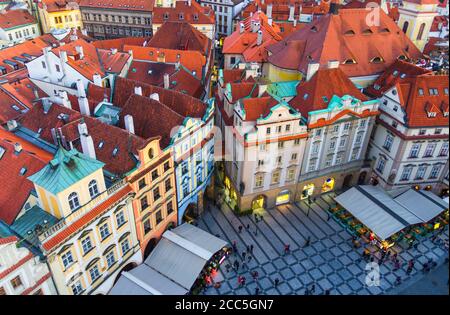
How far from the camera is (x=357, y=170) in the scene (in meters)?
55.3

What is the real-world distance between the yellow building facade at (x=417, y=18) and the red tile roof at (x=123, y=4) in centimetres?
6523

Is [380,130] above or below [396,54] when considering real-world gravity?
below

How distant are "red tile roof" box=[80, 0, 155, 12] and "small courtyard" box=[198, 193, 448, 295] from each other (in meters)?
72.1

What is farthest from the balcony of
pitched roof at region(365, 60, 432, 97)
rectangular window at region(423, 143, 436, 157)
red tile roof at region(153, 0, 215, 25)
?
red tile roof at region(153, 0, 215, 25)

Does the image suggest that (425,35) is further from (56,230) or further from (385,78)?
(56,230)

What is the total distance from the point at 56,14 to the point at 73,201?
89.7 m

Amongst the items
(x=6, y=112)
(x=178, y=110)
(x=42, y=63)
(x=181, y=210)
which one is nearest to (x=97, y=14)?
(x=42, y=63)

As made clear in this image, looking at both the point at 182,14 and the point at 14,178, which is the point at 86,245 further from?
the point at 182,14

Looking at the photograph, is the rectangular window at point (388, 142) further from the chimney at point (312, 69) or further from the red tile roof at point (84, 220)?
the red tile roof at point (84, 220)

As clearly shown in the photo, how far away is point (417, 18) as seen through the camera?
6378cm

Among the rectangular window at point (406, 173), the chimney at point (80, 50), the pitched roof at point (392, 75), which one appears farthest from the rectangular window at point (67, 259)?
the pitched roof at point (392, 75)

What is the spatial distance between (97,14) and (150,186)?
86.4 meters

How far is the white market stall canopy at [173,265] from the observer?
37.2 metres

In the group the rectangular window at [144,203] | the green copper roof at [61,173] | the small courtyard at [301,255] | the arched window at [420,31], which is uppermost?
the arched window at [420,31]
